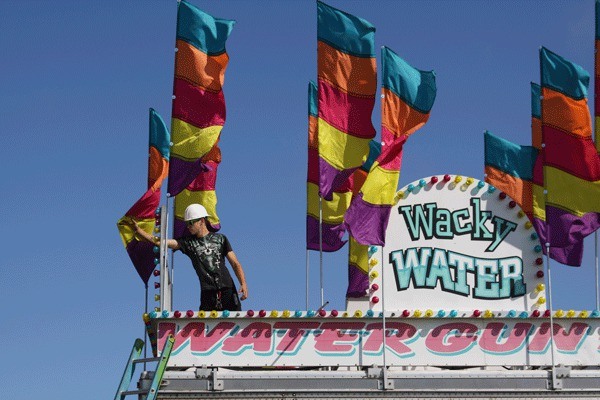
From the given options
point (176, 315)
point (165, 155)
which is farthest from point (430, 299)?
point (165, 155)

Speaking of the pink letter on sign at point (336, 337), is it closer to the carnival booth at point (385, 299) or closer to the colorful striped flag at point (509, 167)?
the carnival booth at point (385, 299)

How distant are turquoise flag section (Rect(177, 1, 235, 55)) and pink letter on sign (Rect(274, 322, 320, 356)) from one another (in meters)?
5.31

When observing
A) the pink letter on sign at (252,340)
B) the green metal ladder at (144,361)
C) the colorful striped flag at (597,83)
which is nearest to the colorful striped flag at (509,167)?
A: the colorful striped flag at (597,83)

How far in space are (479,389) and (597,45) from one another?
7.33 metres

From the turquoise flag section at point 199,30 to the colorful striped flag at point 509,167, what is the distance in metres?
8.72

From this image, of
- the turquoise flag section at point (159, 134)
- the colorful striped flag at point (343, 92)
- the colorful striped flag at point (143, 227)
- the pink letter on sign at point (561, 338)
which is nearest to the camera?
the pink letter on sign at point (561, 338)

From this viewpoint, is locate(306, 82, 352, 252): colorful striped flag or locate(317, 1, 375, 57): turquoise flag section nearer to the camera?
locate(317, 1, 375, 57): turquoise flag section

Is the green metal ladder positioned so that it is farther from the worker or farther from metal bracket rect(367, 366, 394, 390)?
Answer: metal bracket rect(367, 366, 394, 390)

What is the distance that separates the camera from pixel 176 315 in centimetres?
1973

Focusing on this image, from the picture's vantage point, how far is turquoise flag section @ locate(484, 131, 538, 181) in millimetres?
28125

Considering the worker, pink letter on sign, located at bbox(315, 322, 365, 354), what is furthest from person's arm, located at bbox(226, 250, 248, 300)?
pink letter on sign, located at bbox(315, 322, 365, 354)

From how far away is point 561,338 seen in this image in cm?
2052

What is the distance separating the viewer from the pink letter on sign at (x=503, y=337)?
20375mm

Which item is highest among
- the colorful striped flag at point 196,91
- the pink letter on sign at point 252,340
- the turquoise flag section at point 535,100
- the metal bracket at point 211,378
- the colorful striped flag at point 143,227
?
the turquoise flag section at point 535,100
